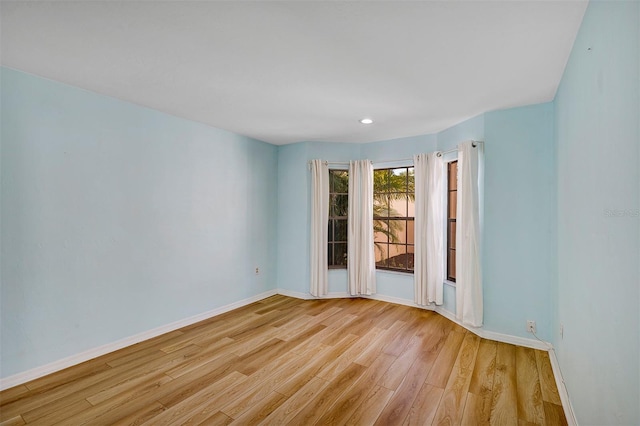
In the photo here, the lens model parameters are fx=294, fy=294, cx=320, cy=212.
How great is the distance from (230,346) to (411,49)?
10.2 feet

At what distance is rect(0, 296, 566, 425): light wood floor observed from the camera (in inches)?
78.9

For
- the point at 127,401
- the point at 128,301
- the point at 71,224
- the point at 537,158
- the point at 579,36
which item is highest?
the point at 579,36

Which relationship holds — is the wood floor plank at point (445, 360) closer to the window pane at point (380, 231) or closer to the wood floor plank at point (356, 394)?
the wood floor plank at point (356, 394)

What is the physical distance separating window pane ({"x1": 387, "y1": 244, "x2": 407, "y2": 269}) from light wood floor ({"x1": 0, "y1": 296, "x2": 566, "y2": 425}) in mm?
1257

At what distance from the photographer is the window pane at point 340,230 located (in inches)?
191

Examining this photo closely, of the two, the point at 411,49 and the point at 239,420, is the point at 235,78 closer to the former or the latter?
the point at 411,49

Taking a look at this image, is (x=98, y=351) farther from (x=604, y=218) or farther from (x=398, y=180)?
(x=398, y=180)

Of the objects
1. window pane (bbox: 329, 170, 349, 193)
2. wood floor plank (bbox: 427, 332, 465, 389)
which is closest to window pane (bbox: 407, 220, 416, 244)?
window pane (bbox: 329, 170, 349, 193)

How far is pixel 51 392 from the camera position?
2238 mm

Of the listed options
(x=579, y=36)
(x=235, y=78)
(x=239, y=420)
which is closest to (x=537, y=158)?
(x=579, y=36)

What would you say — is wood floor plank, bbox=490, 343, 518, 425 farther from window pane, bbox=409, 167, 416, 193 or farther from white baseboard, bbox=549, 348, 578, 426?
window pane, bbox=409, 167, 416, 193

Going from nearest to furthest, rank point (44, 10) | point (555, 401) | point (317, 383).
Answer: point (44, 10)
point (555, 401)
point (317, 383)

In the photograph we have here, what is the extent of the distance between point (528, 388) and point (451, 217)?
2.10m

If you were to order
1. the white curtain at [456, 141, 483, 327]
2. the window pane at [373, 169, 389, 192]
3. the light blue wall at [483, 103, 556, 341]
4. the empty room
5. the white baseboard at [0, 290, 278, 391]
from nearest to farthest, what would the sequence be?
1. the empty room
2. the white baseboard at [0, 290, 278, 391]
3. the light blue wall at [483, 103, 556, 341]
4. the white curtain at [456, 141, 483, 327]
5. the window pane at [373, 169, 389, 192]
